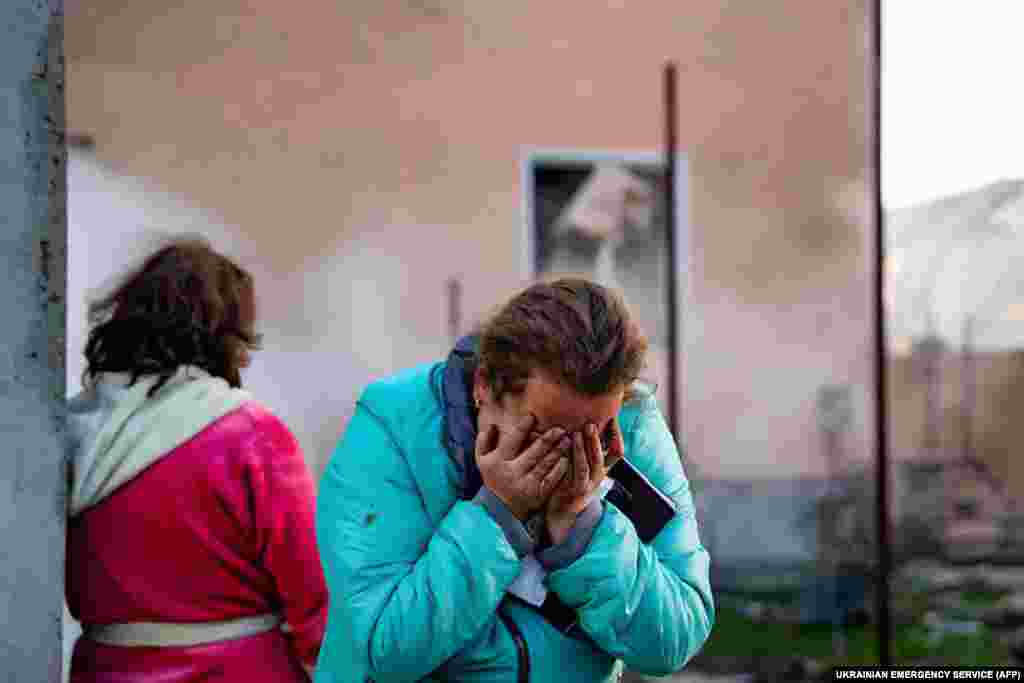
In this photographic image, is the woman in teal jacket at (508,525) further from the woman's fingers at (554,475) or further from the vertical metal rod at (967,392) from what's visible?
the vertical metal rod at (967,392)

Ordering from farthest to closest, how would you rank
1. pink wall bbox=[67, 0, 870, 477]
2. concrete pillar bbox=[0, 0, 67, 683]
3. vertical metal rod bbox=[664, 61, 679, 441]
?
vertical metal rod bbox=[664, 61, 679, 441] < pink wall bbox=[67, 0, 870, 477] < concrete pillar bbox=[0, 0, 67, 683]

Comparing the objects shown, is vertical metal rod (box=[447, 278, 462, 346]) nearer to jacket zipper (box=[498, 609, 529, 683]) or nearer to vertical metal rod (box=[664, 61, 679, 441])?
vertical metal rod (box=[664, 61, 679, 441])

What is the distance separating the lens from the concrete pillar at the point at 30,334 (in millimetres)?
1600

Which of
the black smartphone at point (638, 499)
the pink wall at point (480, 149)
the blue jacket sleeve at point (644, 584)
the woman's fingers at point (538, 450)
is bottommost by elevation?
the blue jacket sleeve at point (644, 584)

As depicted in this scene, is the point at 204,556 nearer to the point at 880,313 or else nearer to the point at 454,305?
the point at 880,313

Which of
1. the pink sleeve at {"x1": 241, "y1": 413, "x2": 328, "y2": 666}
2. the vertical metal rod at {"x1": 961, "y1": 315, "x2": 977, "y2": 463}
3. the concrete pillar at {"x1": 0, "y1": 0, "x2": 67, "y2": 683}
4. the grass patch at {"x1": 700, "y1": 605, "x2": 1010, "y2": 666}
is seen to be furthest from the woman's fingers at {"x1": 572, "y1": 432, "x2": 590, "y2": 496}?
the vertical metal rod at {"x1": 961, "y1": 315, "x2": 977, "y2": 463}

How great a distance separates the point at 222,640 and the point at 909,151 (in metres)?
4.94

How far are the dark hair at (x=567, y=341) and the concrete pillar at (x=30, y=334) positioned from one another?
0.78m

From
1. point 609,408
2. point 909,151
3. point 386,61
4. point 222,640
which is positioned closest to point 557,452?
point 609,408

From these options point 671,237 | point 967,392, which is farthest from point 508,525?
point 967,392

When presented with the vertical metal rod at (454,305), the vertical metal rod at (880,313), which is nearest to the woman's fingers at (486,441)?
the vertical metal rod at (880,313)

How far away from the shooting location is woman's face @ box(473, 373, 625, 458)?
1.21 m

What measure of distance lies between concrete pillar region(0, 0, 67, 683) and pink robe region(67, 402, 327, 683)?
0.45ft

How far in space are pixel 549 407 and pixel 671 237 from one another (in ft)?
13.3
